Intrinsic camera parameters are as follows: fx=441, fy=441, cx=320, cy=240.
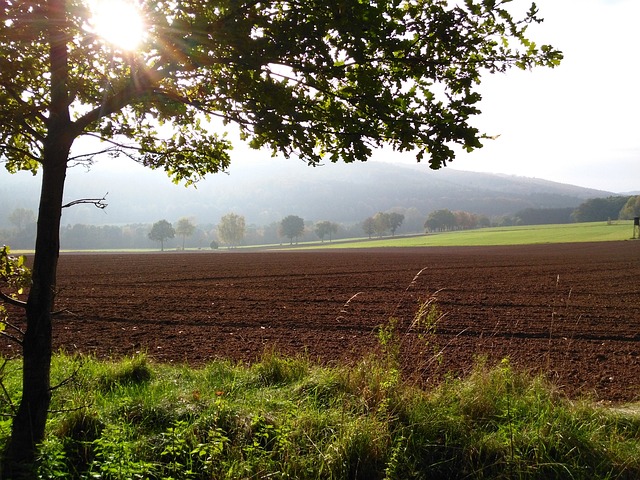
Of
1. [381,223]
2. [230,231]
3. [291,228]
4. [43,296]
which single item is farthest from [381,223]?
[43,296]

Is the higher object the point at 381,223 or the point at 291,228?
the point at 381,223

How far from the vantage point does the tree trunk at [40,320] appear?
388cm

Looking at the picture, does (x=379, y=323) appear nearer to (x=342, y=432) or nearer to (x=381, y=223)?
(x=342, y=432)

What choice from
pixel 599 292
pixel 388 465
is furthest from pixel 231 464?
pixel 599 292

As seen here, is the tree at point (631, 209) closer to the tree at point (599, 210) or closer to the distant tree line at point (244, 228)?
the distant tree line at point (244, 228)

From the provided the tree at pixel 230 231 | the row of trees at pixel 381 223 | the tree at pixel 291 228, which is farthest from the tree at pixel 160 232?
the row of trees at pixel 381 223

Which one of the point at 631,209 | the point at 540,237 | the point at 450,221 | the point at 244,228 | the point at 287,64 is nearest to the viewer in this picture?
the point at 287,64

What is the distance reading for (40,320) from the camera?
3.87 metres

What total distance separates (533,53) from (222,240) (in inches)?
5530

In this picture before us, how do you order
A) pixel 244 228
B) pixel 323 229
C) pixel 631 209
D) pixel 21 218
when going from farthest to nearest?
pixel 323 229, pixel 244 228, pixel 21 218, pixel 631 209

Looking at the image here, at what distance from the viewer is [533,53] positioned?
12.0 feet

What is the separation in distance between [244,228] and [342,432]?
142 metres

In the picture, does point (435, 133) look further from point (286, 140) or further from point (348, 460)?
point (348, 460)

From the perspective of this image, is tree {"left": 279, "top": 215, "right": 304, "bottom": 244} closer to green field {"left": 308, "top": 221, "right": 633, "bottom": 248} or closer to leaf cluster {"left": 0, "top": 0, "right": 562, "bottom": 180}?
green field {"left": 308, "top": 221, "right": 633, "bottom": 248}
